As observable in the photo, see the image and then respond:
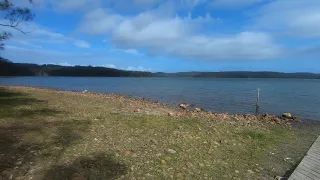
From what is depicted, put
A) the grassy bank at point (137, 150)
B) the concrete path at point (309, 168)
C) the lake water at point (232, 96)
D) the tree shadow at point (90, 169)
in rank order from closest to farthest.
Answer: the tree shadow at point (90, 169)
the concrete path at point (309, 168)
the grassy bank at point (137, 150)
the lake water at point (232, 96)

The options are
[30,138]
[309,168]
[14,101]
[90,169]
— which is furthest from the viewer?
[14,101]

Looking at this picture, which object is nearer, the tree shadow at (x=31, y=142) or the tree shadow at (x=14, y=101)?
the tree shadow at (x=31, y=142)

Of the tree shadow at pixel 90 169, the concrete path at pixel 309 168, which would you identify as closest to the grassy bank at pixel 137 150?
the tree shadow at pixel 90 169

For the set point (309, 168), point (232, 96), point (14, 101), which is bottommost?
point (232, 96)

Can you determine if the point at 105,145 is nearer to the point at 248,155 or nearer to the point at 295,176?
the point at 248,155

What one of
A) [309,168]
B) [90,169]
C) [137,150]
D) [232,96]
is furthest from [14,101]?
[232,96]

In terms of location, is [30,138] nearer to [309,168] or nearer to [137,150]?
[137,150]

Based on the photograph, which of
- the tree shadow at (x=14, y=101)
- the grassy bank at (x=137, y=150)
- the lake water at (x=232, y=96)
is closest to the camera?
the grassy bank at (x=137, y=150)

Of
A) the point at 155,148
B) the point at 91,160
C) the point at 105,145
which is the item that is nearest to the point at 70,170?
the point at 91,160

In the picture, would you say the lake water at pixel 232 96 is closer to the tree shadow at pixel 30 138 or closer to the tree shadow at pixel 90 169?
the tree shadow at pixel 30 138

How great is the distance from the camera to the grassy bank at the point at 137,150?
7543mm

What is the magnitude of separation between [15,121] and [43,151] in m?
4.96

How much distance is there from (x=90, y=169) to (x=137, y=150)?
205cm

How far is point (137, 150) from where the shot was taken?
934cm
